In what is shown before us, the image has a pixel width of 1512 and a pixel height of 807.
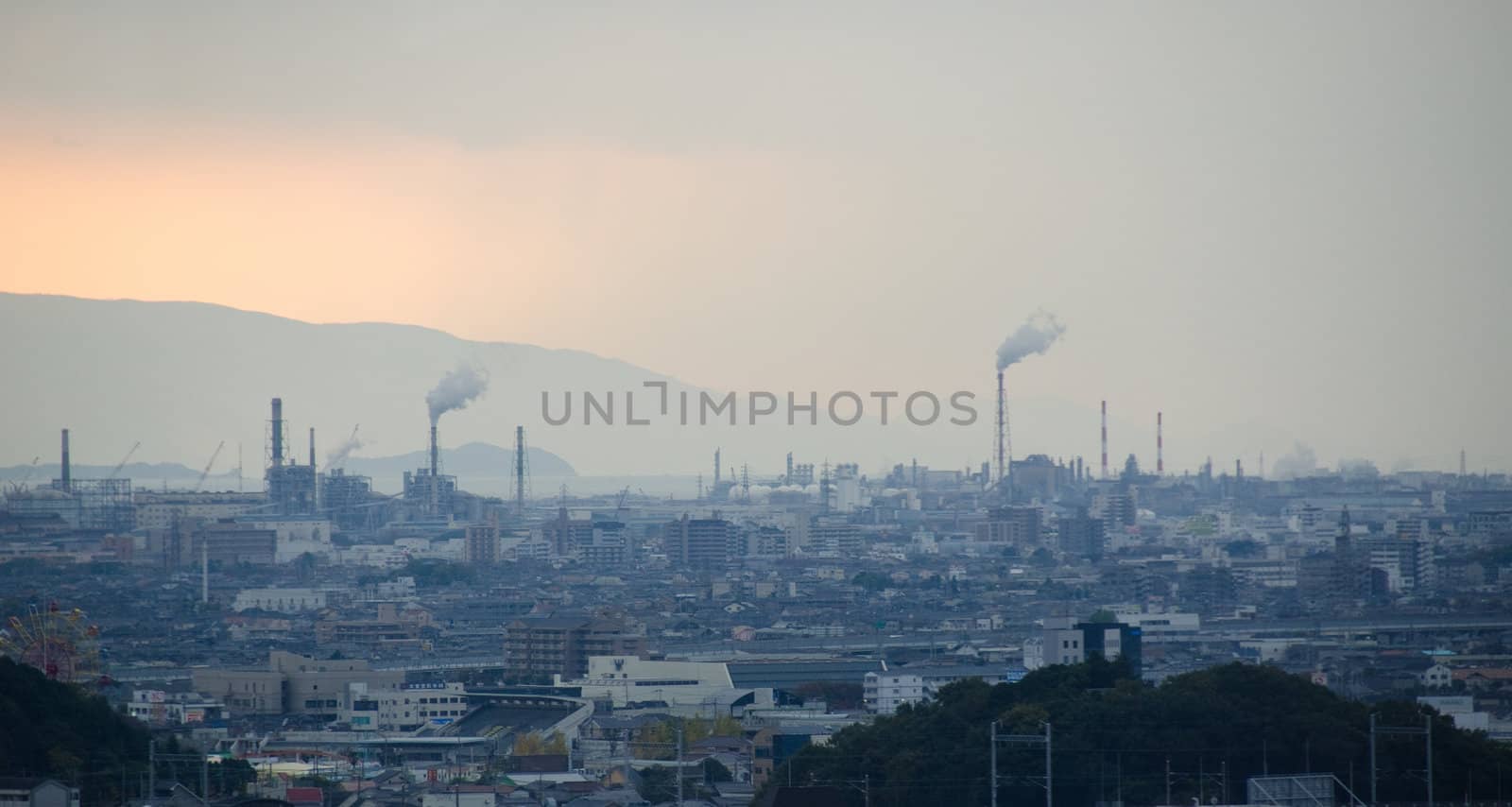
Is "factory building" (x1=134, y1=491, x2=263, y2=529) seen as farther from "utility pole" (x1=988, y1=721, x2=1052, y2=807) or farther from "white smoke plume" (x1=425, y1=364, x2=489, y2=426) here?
"utility pole" (x1=988, y1=721, x2=1052, y2=807)

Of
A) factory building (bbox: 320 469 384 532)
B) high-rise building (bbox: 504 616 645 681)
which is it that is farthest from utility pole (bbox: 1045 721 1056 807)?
factory building (bbox: 320 469 384 532)

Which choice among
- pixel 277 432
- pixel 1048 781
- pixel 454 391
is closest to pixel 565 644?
pixel 1048 781

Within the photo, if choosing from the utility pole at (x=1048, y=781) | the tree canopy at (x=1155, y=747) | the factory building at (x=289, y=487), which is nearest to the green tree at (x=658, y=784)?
the tree canopy at (x=1155, y=747)

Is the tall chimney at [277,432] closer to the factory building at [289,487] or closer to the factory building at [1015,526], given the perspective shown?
the factory building at [289,487]

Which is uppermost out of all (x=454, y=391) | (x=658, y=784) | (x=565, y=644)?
(x=454, y=391)

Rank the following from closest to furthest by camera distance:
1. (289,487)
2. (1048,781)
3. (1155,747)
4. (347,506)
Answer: (1048,781)
(1155,747)
(289,487)
(347,506)

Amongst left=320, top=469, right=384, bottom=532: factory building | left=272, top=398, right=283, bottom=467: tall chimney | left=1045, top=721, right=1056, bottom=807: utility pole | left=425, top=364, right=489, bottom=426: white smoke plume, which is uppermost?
left=425, top=364, right=489, bottom=426: white smoke plume

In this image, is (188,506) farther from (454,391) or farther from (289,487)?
(454,391)

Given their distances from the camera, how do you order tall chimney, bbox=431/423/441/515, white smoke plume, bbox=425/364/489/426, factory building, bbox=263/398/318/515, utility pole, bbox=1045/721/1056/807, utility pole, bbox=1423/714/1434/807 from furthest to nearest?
tall chimney, bbox=431/423/441/515 < factory building, bbox=263/398/318/515 < white smoke plume, bbox=425/364/489/426 < utility pole, bbox=1045/721/1056/807 < utility pole, bbox=1423/714/1434/807

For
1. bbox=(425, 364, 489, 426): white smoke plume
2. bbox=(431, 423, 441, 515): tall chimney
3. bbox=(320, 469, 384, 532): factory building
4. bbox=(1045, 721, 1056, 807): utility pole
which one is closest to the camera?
bbox=(1045, 721, 1056, 807): utility pole
